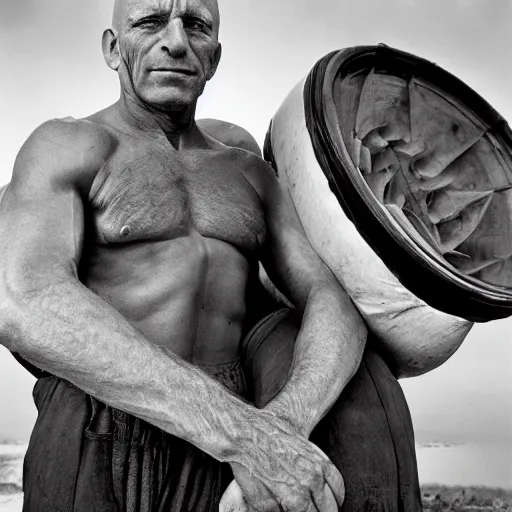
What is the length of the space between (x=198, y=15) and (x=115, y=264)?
33 centimetres

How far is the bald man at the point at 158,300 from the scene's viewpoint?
38.4 inches

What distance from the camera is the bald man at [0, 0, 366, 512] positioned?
976mm

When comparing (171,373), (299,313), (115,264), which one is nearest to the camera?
(171,373)

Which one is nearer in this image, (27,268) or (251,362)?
(27,268)

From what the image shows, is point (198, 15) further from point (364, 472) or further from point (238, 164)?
point (364, 472)

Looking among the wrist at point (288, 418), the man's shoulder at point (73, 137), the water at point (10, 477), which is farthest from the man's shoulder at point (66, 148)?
the water at point (10, 477)

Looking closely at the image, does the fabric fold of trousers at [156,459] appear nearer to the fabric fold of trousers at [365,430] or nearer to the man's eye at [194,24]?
the fabric fold of trousers at [365,430]

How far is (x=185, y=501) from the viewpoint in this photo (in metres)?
1.04

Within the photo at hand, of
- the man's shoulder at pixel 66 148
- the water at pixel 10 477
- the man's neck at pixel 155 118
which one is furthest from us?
the water at pixel 10 477

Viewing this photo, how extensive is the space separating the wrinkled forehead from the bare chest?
6.6 inches

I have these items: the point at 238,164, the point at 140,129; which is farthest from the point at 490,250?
the point at 140,129

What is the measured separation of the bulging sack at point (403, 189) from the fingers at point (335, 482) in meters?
0.24

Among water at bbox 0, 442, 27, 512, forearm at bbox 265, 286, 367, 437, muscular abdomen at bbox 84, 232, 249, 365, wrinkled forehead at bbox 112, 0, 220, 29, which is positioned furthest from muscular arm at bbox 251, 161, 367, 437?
water at bbox 0, 442, 27, 512

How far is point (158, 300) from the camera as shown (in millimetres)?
1116
